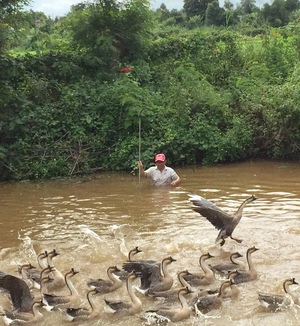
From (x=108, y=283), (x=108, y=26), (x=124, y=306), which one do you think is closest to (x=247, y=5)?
(x=108, y=26)

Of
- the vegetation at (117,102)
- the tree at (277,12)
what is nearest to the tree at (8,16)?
the vegetation at (117,102)

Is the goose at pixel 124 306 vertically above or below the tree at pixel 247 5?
below

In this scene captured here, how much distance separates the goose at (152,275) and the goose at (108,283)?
0.19m

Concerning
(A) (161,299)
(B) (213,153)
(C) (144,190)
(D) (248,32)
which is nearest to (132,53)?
(B) (213,153)

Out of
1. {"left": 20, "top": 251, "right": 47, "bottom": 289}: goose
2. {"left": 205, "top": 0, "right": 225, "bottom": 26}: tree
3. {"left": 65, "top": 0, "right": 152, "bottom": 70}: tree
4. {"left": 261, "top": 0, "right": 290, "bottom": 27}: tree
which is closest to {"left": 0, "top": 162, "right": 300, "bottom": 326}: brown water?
{"left": 20, "top": 251, "right": 47, "bottom": 289}: goose

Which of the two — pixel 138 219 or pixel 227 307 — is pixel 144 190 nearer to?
pixel 138 219

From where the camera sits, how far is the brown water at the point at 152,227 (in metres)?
7.02

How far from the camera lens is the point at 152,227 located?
10016 millimetres

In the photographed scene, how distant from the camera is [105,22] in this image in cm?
1902

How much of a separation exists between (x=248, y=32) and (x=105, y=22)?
1332 cm

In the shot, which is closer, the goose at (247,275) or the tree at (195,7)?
the goose at (247,275)

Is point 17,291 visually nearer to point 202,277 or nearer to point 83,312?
point 83,312

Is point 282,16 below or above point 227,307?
above

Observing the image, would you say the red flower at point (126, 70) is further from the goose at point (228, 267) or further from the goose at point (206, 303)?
the goose at point (206, 303)
